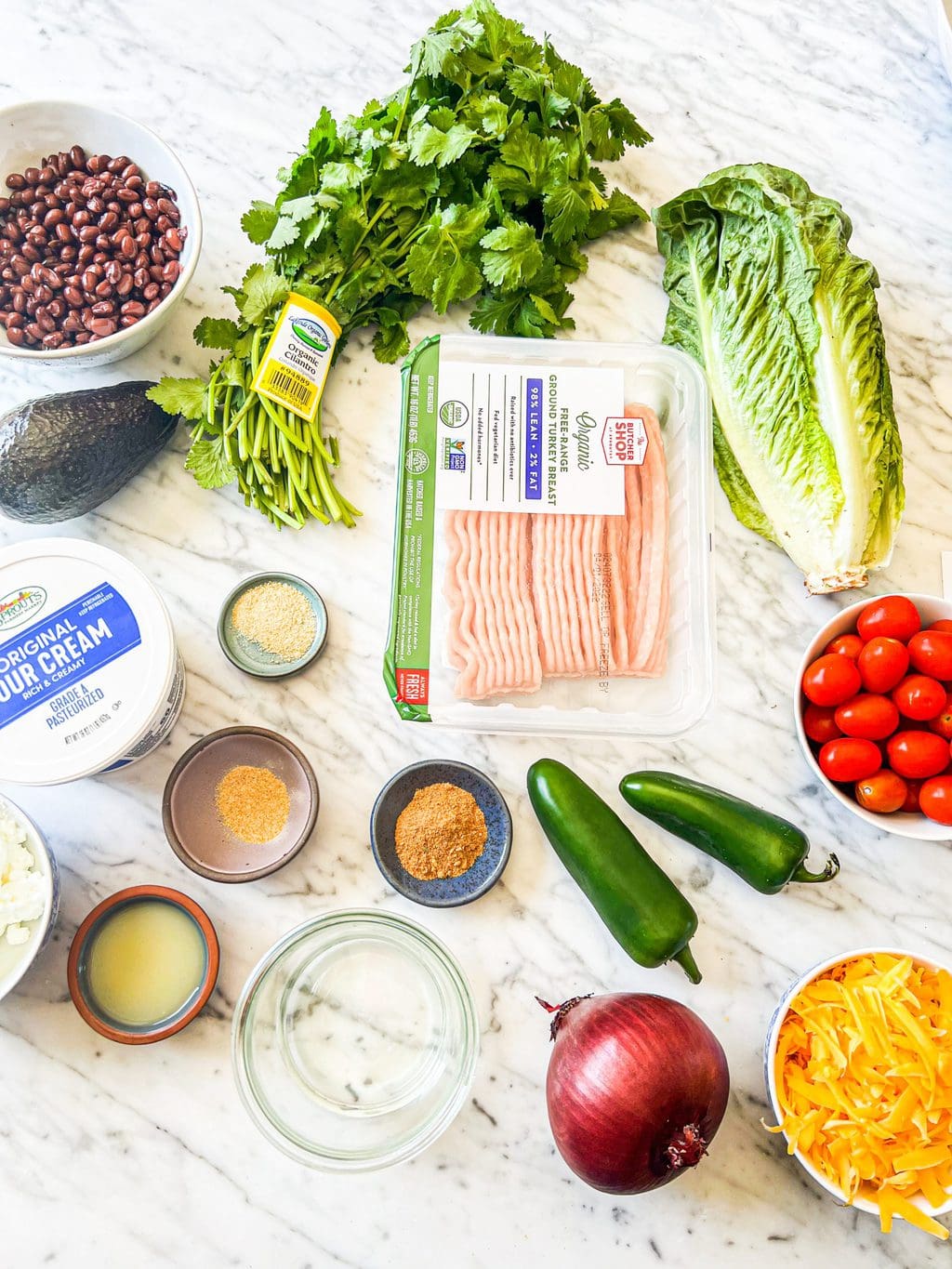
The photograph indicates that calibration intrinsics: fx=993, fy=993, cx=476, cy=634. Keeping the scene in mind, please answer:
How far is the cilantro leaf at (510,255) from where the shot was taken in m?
1.33

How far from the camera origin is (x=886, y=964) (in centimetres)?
123

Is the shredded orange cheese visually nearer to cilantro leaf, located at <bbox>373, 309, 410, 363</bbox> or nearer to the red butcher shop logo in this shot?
the red butcher shop logo

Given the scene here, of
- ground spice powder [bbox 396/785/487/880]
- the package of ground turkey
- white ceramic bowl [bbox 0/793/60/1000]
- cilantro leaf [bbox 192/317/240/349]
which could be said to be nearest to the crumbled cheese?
white ceramic bowl [bbox 0/793/60/1000]

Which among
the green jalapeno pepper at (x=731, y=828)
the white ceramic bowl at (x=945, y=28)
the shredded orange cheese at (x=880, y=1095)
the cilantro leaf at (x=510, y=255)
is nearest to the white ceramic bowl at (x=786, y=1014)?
the shredded orange cheese at (x=880, y=1095)

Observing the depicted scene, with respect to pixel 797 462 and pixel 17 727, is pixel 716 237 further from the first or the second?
pixel 17 727

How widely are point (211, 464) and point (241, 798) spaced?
1.52ft

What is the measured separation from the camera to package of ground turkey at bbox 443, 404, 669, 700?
1.31 meters

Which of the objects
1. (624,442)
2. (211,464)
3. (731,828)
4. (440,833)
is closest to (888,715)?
(731,828)

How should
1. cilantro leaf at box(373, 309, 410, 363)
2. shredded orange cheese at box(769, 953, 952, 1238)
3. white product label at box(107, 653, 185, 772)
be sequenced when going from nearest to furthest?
1. shredded orange cheese at box(769, 953, 952, 1238)
2. white product label at box(107, 653, 185, 772)
3. cilantro leaf at box(373, 309, 410, 363)

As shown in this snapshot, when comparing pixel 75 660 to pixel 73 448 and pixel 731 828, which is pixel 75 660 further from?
pixel 731 828

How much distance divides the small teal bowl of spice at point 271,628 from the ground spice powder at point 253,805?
0.15 m

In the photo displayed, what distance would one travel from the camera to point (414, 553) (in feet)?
4.42

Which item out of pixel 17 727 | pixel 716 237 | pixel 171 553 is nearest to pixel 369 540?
pixel 171 553

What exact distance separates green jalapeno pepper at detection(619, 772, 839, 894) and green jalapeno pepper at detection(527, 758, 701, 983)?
2.2 inches
